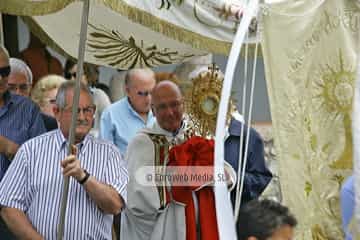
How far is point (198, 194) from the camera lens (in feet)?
22.2

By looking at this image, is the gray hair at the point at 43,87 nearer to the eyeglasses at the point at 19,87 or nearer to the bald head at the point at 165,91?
the eyeglasses at the point at 19,87

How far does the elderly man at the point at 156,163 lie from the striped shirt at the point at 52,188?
705 millimetres

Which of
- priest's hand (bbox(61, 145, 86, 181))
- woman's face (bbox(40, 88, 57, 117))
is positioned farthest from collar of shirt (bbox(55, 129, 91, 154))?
woman's face (bbox(40, 88, 57, 117))

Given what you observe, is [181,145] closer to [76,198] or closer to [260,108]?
[76,198]

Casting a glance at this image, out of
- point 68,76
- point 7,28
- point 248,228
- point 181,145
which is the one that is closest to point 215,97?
point 181,145

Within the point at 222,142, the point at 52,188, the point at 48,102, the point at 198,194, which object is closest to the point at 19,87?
the point at 48,102

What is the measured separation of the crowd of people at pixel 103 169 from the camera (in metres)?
6.04

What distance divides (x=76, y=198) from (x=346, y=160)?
140 centimetres

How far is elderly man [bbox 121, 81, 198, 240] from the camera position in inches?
269

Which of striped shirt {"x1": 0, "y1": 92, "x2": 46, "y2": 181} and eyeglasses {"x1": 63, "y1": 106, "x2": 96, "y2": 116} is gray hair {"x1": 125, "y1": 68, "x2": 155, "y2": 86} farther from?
eyeglasses {"x1": 63, "y1": 106, "x2": 96, "y2": 116}

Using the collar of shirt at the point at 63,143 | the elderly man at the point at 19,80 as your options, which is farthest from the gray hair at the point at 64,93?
the elderly man at the point at 19,80

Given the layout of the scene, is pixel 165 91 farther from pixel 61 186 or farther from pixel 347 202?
pixel 347 202

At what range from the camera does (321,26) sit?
5605 mm

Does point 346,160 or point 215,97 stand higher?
point 215,97
